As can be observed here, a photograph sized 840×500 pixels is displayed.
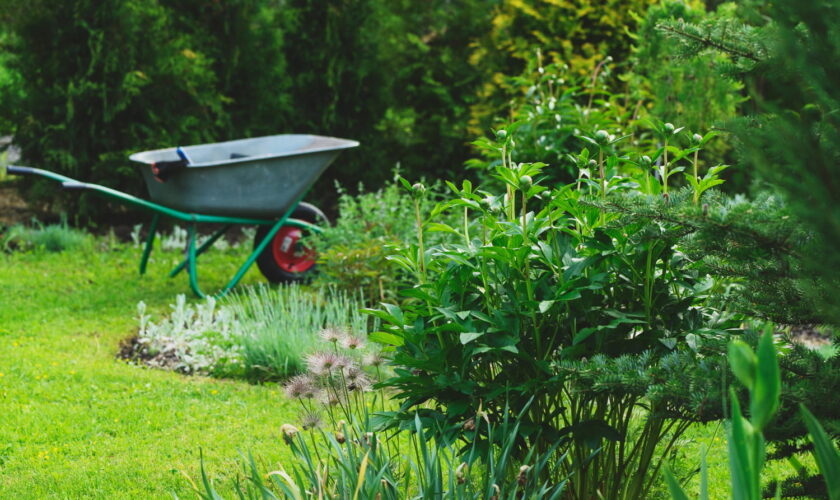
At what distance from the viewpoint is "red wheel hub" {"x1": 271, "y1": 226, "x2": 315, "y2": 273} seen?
219 inches

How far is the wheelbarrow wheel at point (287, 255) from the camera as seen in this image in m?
5.52

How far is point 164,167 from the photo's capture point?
187 inches

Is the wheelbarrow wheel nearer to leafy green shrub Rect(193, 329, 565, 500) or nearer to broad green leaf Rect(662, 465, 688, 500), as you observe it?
leafy green shrub Rect(193, 329, 565, 500)

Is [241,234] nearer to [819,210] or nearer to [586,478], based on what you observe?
[586,478]

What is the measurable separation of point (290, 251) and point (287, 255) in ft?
0.12

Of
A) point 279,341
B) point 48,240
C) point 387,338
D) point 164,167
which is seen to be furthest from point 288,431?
point 48,240

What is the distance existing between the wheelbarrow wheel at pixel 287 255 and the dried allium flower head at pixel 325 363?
3.45 metres

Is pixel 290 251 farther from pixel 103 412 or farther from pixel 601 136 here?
pixel 601 136

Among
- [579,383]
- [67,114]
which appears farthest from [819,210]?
[67,114]

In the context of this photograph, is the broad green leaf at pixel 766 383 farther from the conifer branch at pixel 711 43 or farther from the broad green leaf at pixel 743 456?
the conifer branch at pixel 711 43

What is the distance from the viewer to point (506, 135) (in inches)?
79.5

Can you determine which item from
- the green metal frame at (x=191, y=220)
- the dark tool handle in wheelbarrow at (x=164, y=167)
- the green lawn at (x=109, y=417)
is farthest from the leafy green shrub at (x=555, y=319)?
the dark tool handle in wheelbarrow at (x=164, y=167)

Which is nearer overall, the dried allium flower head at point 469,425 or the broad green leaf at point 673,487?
the broad green leaf at point 673,487

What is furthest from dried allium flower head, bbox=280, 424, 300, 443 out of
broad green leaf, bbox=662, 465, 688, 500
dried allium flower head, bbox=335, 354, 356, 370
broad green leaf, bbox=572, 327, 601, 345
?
broad green leaf, bbox=662, 465, 688, 500
